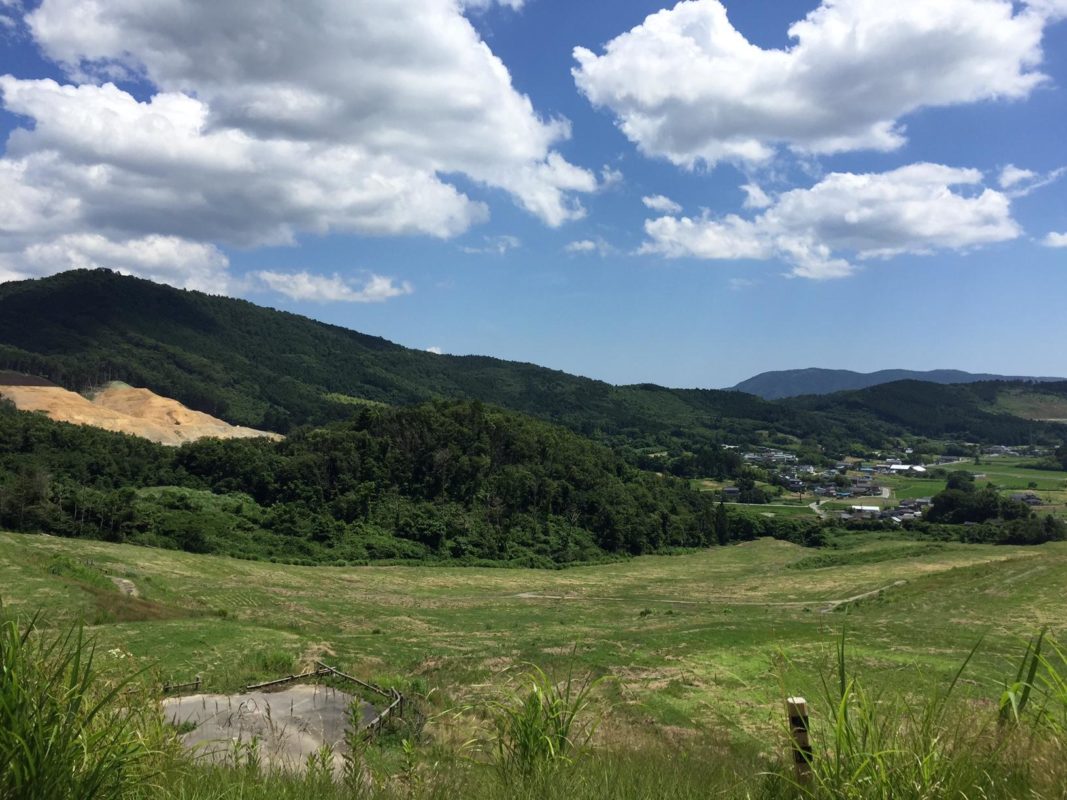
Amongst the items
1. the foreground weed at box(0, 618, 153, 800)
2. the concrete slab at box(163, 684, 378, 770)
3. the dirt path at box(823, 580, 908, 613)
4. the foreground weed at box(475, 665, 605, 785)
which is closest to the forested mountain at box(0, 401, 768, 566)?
the dirt path at box(823, 580, 908, 613)

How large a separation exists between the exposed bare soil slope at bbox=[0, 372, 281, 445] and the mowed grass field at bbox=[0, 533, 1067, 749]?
85737 millimetres

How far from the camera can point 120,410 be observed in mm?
142875

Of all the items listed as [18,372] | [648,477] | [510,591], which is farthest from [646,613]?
[18,372]

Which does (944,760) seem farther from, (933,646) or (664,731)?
(933,646)

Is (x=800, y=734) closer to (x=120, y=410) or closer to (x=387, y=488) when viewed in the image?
(x=387, y=488)

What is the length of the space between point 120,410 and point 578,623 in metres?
142

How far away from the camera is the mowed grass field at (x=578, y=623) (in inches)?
651

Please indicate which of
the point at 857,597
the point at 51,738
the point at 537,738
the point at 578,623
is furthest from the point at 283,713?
the point at 857,597

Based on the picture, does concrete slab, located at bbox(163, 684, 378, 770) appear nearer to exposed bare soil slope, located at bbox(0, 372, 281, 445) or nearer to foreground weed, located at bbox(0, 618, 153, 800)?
foreground weed, located at bbox(0, 618, 153, 800)

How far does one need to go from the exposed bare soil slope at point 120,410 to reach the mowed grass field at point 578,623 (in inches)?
3375

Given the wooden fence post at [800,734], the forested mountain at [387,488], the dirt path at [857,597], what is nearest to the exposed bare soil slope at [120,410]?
the forested mountain at [387,488]

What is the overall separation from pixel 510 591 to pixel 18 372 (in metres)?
159

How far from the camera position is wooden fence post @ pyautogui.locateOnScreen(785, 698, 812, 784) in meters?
→ 3.73

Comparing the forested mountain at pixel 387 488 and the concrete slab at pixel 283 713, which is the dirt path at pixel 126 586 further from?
the forested mountain at pixel 387 488
